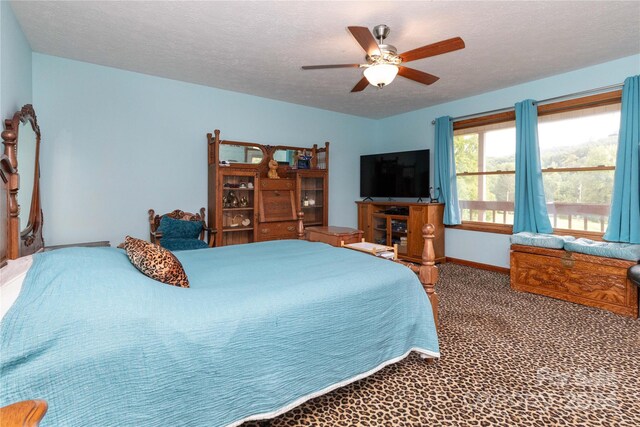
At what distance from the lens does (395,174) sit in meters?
5.59

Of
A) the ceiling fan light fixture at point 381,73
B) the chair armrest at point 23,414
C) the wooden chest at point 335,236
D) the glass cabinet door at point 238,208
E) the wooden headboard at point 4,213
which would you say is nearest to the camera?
the chair armrest at point 23,414

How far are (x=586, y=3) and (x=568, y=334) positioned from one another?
266 centimetres

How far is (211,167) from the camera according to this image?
175 inches

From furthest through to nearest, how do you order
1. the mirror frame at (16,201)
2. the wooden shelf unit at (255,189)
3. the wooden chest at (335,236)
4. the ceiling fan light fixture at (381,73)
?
1. the wooden shelf unit at (255,189)
2. the wooden chest at (335,236)
3. the ceiling fan light fixture at (381,73)
4. the mirror frame at (16,201)

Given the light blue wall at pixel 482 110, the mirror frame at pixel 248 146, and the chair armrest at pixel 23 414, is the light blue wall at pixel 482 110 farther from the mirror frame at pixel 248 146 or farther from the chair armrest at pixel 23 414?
the chair armrest at pixel 23 414

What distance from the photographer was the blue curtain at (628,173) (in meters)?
3.32

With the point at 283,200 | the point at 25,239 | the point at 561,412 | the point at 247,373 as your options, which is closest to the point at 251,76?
the point at 283,200

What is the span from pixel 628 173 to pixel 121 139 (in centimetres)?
576

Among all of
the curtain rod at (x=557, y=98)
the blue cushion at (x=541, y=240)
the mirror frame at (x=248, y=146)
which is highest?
the curtain rod at (x=557, y=98)

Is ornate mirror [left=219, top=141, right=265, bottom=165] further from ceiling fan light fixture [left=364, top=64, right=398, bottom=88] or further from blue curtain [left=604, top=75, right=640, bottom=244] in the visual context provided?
blue curtain [left=604, top=75, right=640, bottom=244]

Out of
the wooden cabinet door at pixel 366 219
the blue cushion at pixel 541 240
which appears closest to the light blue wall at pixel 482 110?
the blue cushion at pixel 541 240

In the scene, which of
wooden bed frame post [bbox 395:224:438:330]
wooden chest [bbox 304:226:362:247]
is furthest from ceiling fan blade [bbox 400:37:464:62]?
wooden chest [bbox 304:226:362:247]

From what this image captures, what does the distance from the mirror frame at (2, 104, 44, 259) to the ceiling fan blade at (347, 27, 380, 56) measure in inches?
95.4

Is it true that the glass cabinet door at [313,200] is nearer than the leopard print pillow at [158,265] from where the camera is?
No
